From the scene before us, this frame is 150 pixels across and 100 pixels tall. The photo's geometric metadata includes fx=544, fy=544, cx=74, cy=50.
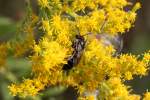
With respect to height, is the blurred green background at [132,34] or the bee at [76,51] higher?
the blurred green background at [132,34]

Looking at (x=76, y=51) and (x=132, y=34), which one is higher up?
(x=132, y=34)

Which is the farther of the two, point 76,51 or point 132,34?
point 132,34

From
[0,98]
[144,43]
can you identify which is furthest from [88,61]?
[144,43]

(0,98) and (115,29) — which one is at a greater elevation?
(0,98)

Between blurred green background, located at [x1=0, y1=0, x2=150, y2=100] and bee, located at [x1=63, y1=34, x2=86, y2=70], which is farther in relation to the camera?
blurred green background, located at [x1=0, y1=0, x2=150, y2=100]

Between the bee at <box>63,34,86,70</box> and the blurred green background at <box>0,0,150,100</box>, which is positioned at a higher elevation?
the blurred green background at <box>0,0,150,100</box>

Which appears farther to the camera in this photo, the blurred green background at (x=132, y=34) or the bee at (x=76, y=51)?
the blurred green background at (x=132, y=34)

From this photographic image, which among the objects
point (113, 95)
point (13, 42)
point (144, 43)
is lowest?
point (113, 95)

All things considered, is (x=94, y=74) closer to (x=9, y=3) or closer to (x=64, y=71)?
(x=64, y=71)
